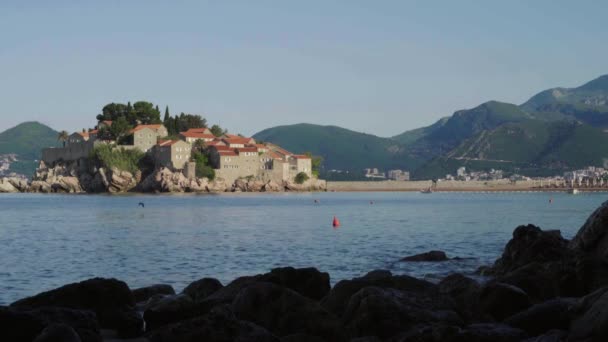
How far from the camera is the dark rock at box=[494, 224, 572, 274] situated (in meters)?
17.9

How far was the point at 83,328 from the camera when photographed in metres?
9.57

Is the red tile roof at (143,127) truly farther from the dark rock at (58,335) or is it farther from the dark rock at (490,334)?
the dark rock at (490,334)

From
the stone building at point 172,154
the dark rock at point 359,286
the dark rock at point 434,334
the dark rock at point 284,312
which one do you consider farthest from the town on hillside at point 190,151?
the dark rock at point 434,334

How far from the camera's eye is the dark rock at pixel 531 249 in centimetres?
1794

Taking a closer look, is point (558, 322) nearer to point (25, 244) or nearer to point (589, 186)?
point (25, 244)

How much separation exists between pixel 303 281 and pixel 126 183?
122846 mm

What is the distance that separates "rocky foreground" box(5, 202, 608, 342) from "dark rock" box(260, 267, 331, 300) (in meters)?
0.02

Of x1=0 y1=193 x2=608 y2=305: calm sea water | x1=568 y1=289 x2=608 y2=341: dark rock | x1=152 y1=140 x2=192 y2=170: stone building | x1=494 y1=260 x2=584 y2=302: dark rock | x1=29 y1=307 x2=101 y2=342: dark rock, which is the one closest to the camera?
x1=568 y1=289 x2=608 y2=341: dark rock

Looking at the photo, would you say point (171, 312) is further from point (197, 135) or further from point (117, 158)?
point (197, 135)

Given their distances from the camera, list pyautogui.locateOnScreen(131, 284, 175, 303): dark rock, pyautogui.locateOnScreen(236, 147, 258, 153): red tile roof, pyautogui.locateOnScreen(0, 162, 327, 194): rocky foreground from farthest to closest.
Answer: pyautogui.locateOnScreen(236, 147, 258, 153): red tile roof → pyautogui.locateOnScreen(0, 162, 327, 194): rocky foreground → pyautogui.locateOnScreen(131, 284, 175, 303): dark rock

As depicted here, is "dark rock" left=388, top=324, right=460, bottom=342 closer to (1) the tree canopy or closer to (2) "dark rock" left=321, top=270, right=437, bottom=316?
(2) "dark rock" left=321, top=270, right=437, bottom=316

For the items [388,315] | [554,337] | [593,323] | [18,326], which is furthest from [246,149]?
[593,323]

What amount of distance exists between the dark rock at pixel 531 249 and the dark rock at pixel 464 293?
4511 millimetres

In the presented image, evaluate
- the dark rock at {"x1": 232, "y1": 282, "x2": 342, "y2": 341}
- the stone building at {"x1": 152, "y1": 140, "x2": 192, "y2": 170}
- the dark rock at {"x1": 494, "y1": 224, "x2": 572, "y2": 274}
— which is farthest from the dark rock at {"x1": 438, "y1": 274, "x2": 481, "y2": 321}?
the stone building at {"x1": 152, "y1": 140, "x2": 192, "y2": 170}
